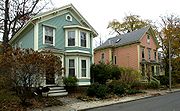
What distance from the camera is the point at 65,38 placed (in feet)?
83.3

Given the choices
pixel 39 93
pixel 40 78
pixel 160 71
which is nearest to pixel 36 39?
pixel 39 93

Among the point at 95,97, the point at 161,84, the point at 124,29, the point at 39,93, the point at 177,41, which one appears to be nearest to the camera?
the point at 39,93

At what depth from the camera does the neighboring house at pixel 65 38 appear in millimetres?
23469

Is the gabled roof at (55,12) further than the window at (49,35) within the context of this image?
No

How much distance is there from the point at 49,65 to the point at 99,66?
459 inches

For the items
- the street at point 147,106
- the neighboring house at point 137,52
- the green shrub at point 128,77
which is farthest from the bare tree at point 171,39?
the street at point 147,106

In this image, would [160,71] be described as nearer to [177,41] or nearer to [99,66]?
[177,41]

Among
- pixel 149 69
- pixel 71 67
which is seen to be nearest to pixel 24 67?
pixel 71 67

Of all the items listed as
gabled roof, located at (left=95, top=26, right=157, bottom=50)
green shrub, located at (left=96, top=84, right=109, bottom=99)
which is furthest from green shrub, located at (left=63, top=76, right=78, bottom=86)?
gabled roof, located at (left=95, top=26, right=157, bottom=50)

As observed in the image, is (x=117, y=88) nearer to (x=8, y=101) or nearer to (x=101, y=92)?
(x=101, y=92)

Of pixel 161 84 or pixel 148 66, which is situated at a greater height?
pixel 148 66

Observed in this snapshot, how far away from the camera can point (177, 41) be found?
42406mm

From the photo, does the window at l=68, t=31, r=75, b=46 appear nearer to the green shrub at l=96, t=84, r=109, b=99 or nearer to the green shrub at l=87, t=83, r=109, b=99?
the green shrub at l=87, t=83, r=109, b=99

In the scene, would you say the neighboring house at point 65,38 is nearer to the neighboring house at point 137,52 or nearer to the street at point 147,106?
the street at point 147,106
